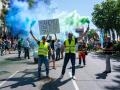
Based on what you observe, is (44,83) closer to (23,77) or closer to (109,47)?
(23,77)

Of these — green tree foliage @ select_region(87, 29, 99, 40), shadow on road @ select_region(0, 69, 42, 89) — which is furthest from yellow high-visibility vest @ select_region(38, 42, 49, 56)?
green tree foliage @ select_region(87, 29, 99, 40)

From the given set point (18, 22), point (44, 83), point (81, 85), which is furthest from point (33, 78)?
point (18, 22)

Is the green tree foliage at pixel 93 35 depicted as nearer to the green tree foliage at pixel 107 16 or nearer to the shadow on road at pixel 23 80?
the green tree foliage at pixel 107 16

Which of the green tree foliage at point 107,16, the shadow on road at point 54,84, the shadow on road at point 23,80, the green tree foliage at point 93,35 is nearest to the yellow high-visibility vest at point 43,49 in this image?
the shadow on road at point 23,80

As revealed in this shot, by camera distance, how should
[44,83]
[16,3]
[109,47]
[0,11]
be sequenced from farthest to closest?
1. [0,11]
2. [16,3]
3. [109,47]
4. [44,83]

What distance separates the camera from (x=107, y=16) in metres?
62.2

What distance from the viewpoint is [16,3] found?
38875 mm

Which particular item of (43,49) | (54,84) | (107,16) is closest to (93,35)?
(107,16)

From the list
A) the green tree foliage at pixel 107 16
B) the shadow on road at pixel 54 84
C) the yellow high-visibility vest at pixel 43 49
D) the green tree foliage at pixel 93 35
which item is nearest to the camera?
the shadow on road at pixel 54 84

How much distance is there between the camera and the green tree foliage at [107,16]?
59.6 m

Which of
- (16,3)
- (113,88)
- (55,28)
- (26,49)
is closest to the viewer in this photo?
(113,88)

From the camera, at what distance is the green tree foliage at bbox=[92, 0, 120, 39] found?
59594 millimetres

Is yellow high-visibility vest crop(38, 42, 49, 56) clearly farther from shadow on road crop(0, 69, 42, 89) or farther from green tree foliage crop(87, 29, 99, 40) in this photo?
green tree foliage crop(87, 29, 99, 40)

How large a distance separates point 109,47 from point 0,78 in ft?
19.4
